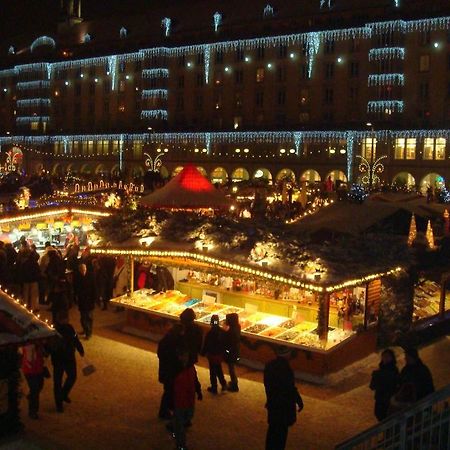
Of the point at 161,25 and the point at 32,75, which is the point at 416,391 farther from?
the point at 32,75

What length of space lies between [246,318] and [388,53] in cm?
4172

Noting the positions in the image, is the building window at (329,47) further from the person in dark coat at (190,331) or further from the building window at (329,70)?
the person in dark coat at (190,331)

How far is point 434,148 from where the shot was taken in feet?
157

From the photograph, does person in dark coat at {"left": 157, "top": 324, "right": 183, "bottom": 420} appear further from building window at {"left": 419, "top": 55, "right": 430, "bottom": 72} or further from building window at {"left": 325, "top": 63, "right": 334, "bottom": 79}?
building window at {"left": 325, "top": 63, "right": 334, "bottom": 79}

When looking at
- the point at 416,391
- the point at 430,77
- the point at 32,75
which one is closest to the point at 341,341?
the point at 416,391

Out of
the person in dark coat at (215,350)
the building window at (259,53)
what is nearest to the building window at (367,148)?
the building window at (259,53)

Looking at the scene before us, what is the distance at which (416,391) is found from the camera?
7824 millimetres

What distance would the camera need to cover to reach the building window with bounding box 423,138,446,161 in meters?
47.5

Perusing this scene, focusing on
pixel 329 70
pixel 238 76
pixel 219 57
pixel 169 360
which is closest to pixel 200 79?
pixel 219 57

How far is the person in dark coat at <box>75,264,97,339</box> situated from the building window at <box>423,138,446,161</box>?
38387 millimetres

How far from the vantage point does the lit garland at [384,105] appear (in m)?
50.4

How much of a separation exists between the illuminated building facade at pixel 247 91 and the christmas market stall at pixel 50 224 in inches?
908

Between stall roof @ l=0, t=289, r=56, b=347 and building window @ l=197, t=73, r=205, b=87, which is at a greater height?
building window @ l=197, t=73, r=205, b=87

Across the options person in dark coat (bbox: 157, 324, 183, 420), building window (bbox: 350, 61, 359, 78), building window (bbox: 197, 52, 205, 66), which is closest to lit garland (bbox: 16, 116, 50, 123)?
building window (bbox: 197, 52, 205, 66)
